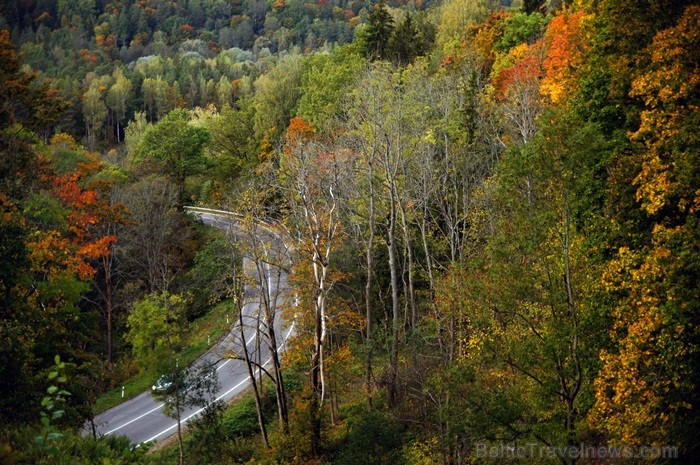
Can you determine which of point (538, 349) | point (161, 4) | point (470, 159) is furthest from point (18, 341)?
point (161, 4)

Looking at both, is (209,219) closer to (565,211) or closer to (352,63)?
(352,63)

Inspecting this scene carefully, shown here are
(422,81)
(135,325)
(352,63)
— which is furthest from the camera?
(352,63)

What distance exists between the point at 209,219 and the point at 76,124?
55.9 meters

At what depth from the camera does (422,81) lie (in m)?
32.8
